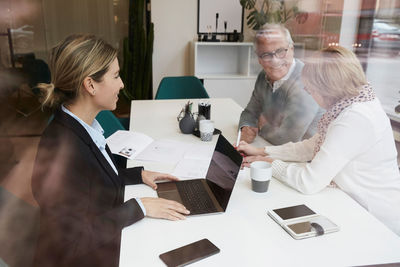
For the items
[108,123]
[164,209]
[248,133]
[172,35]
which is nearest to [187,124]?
[248,133]

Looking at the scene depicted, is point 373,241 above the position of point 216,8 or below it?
below

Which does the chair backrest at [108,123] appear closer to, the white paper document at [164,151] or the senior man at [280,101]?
the white paper document at [164,151]

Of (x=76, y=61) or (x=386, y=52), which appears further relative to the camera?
(x=76, y=61)

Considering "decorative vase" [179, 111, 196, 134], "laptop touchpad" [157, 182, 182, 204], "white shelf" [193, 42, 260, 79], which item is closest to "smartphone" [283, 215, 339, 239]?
"laptop touchpad" [157, 182, 182, 204]

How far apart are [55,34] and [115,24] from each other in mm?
550

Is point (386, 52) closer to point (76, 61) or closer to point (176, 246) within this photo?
point (176, 246)

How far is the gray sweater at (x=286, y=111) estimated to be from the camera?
3.56ft

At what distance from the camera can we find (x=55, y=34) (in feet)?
7.46

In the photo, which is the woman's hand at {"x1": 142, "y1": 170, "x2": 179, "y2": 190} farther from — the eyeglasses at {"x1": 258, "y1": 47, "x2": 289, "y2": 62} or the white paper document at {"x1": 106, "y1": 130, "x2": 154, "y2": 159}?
the eyeglasses at {"x1": 258, "y1": 47, "x2": 289, "y2": 62}

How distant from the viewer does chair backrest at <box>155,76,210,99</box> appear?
2.12 metres

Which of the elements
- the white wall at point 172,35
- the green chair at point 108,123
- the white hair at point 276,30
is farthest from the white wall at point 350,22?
the white wall at point 172,35

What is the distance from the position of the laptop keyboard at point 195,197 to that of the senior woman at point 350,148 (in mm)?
219

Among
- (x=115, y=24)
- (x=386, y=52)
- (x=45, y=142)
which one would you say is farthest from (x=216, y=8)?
(x=386, y=52)

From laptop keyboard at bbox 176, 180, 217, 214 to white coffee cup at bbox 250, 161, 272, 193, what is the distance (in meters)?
0.12
